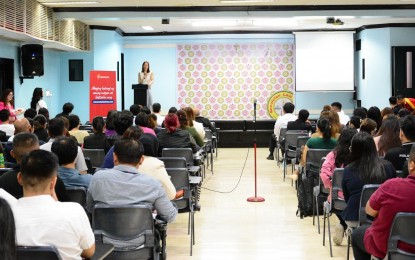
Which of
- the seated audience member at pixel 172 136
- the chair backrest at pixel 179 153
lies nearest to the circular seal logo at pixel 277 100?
the seated audience member at pixel 172 136

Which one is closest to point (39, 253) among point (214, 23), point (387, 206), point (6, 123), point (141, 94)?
point (387, 206)

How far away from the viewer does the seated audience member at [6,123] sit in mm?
8641

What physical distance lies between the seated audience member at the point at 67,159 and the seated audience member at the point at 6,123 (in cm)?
434

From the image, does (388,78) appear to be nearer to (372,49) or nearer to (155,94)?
(372,49)

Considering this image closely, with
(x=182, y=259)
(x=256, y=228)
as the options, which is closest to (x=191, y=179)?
(x=182, y=259)

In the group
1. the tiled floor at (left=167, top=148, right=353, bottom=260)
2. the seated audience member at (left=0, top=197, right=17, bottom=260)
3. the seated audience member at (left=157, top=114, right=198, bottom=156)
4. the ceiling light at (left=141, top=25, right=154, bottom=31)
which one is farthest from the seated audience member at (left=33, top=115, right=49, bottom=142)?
the ceiling light at (left=141, top=25, right=154, bottom=31)

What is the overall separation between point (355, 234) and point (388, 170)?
0.83 m

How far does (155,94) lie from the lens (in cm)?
1822

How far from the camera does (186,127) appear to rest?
912 centimetres

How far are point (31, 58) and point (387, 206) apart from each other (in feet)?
33.3

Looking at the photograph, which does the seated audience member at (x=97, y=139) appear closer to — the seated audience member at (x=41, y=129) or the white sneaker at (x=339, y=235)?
the seated audience member at (x=41, y=129)

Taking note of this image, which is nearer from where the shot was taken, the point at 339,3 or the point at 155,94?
the point at 339,3

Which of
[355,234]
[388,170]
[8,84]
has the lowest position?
[355,234]

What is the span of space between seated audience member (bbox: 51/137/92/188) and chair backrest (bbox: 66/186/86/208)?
0.49ft
